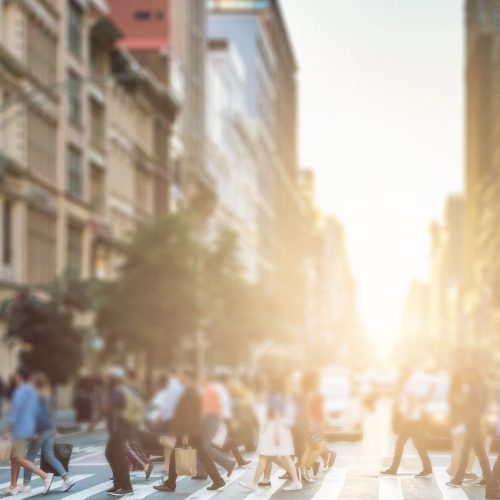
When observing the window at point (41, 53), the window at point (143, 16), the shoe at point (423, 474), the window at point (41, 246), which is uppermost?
the window at point (143, 16)

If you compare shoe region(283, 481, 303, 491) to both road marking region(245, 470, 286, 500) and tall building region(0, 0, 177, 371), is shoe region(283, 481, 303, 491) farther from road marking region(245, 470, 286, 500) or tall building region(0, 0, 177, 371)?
tall building region(0, 0, 177, 371)

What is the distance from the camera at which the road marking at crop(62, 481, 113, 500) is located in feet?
53.3

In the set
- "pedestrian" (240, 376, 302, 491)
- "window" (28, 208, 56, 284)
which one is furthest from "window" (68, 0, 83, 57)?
"pedestrian" (240, 376, 302, 491)

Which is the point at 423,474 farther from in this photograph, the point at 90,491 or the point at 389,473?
the point at 90,491

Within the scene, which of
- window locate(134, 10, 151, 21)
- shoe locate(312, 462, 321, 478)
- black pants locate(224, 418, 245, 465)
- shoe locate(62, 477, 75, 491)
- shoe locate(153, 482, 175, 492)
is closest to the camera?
shoe locate(153, 482, 175, 492)

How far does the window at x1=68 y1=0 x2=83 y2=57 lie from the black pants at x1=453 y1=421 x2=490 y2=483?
39663 millimetres

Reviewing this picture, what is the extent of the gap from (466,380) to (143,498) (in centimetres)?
624

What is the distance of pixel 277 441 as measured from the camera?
16969 millimetres

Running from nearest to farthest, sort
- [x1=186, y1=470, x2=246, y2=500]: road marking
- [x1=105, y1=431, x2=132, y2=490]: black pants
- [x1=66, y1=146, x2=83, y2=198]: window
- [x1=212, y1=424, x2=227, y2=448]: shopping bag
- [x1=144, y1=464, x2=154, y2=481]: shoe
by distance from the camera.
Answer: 1. [x1=186, y1=470, x2=246, y2=500]: road marking
2. [x1=105, y1=431, x2=132, y2=490]: black pants
3. [x1=144, y1=464, x2=154, y2=481]: shoe
4. [x1=212, y1=424, x2=227, y2=448]: shopping bag
5. [x1=66, y1=146, x2=83, y2=198]: window

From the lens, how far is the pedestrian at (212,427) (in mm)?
18188

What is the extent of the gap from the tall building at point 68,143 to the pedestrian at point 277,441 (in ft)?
71.6

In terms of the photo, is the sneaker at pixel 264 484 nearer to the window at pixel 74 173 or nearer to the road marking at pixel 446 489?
the road marking at pixel 446 489

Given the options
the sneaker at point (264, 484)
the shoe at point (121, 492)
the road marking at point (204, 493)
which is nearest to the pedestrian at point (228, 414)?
the road marking at point (204, 493)

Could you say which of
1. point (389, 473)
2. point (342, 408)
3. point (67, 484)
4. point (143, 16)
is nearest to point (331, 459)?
point (389, 473)
